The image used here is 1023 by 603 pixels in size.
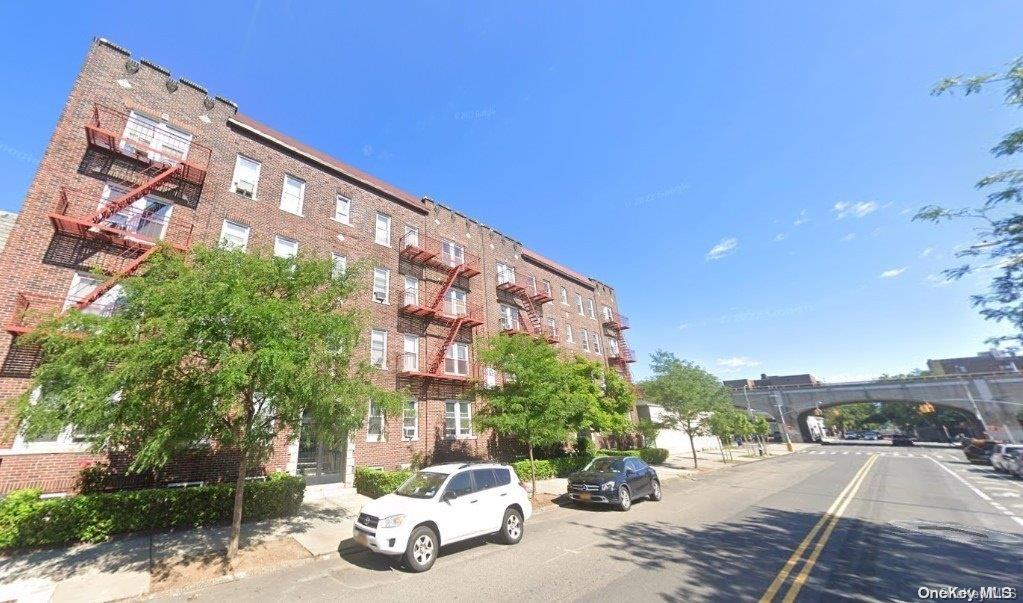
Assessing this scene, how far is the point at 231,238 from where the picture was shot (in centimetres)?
1539

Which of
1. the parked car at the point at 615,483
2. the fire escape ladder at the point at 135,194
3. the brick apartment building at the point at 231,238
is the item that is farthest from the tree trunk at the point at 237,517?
the fire escape ladder at the point at 135,194

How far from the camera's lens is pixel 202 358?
24.6 feet

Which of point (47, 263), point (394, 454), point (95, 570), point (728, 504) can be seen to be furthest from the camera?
point (394, 454)

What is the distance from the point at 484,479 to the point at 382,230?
51.2 feet

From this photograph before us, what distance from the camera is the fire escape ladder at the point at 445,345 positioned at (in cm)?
1917

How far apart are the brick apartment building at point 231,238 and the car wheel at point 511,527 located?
504cm

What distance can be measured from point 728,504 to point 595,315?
22469 millimetres

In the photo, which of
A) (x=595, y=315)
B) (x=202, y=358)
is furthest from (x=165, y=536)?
(x=595, y=315)

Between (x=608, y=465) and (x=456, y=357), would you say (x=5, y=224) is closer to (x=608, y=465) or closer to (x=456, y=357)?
(x=456, y=357)

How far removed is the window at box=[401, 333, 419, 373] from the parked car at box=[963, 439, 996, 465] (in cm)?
4295

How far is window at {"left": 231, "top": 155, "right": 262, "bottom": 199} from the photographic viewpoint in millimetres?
16406

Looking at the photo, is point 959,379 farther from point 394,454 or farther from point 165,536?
point 165,536

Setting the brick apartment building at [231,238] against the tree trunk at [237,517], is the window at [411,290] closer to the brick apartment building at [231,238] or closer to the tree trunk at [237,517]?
the brick apartment building at [231,238]

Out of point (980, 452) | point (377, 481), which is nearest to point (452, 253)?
point (377, 481)
